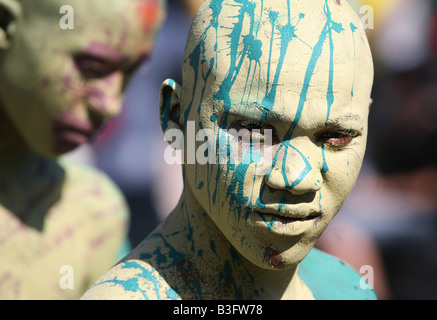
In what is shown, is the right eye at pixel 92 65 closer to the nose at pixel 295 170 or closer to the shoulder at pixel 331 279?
the shoulder at pixel 331 279

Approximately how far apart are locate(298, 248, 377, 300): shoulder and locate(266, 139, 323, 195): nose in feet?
1.53

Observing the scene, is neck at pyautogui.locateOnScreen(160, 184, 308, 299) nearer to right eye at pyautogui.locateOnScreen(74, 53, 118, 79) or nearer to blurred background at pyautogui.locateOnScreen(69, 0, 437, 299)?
right eye at pyautogui.locateOnScreen(74, 53, 118, 79)

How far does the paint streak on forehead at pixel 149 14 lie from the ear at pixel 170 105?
84cm

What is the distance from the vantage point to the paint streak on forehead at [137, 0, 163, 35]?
2.45m

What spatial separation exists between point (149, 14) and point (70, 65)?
339 mm

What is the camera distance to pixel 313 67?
144 cm

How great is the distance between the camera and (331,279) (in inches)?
75.2

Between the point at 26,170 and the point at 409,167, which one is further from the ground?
the point at 26,170

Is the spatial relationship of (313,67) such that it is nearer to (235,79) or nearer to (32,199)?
→ (235,79)

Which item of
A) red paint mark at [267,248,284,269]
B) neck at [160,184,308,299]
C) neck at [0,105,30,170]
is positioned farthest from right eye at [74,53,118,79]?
red paint mark at [267,248,284,269]

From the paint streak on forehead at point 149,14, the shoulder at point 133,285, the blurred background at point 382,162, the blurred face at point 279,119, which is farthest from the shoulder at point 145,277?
the blurred background at point 382,162

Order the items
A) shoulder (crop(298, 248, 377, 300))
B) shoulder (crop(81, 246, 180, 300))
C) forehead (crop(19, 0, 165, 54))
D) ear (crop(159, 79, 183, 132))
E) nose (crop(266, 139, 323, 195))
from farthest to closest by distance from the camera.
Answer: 1. forehead (crop(19, 0, 165, 54))
2. shoulder (crop(298, 248, 377, 300))
3. ear (crop(159, 79, 183, 132))
4. shoulder (crop(81, 246, 180, 300))
5. nose (crop(266, 139, 323, 195))

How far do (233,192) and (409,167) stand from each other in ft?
11.2
